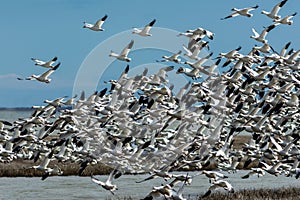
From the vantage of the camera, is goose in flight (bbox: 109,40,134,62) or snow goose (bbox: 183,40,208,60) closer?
goose in flight (bbox: 109,40,134,62)

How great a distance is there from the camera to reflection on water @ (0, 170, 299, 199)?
2412 centimetres

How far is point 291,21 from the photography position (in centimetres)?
2542

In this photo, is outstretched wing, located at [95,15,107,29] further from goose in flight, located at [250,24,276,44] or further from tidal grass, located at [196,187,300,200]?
tidal grass, located at [196,187,300,200]

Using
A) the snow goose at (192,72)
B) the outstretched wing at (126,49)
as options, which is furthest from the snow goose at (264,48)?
the outstretched wing at (126,49)

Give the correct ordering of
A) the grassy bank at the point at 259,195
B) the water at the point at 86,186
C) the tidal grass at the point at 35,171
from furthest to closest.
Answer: the tidal grass at the point at 35,171 < the water at the point at 86,186 < the grassy bank at the point at 259,195

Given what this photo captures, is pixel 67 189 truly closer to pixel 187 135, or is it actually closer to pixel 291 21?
pixel 187 135

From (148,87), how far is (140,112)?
1.25 m

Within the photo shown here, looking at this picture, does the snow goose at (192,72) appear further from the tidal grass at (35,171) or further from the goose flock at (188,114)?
the tidal grass at (35,171)

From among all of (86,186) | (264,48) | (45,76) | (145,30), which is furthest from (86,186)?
(264,48)

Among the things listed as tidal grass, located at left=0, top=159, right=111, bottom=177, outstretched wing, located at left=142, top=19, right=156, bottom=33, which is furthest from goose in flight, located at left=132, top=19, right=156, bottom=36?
tidal grass, located at left=0, top=159, right=111, bottom=177

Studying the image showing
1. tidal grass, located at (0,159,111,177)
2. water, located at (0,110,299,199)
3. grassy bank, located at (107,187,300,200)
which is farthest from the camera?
tidal grass, located at (0,159,111,177)

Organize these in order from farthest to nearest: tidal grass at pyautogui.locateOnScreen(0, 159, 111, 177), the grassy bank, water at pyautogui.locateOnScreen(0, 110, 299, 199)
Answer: tidal grass at pyautogui.locateOnScreen(0, 159, 111, 177) → water at pyautogui.locateOnScreen(0, 110, 299, 199) → the grassy bank

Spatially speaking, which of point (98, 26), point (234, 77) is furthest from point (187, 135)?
point (98, 26)

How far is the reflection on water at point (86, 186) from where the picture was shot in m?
24.1
